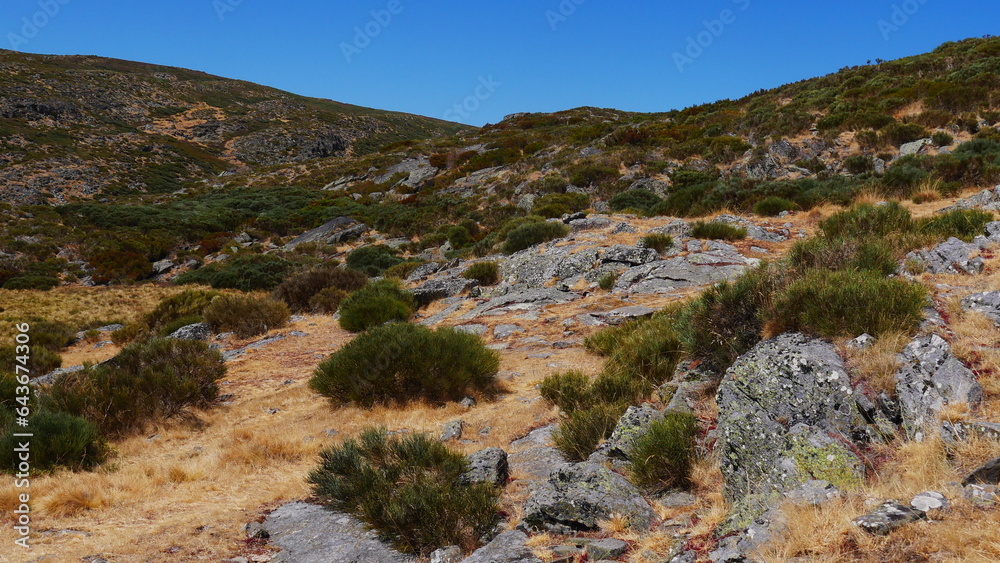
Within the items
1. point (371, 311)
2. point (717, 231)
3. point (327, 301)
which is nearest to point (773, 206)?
point (717, 231)

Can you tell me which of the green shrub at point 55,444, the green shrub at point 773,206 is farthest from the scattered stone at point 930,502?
the green shrub at point 773,206

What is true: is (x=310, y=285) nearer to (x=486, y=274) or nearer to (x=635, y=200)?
(x=486, y=274)

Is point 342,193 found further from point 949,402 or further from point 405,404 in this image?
point 949,402

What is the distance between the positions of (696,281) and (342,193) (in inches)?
1694

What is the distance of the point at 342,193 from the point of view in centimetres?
4891

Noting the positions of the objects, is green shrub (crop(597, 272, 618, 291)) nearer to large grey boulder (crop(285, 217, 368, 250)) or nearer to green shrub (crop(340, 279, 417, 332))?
green shrub (crop(340, 279, 417, 332))

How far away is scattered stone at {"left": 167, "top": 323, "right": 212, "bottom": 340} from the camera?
13110 mm

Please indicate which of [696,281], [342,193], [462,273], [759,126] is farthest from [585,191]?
[342,193]

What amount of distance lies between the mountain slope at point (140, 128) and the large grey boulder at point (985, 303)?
215ft

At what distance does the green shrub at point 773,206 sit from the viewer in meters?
16.4

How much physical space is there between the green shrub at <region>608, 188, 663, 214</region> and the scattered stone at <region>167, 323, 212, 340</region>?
51.6ft

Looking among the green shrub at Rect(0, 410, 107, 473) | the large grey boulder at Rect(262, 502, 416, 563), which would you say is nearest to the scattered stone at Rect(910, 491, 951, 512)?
the large grey boulder at Rect(262, 502, 416, 563)

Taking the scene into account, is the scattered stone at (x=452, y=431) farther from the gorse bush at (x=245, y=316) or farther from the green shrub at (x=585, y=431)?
the gorse bush at (x=245, y=316)

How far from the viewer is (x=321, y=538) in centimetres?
419
